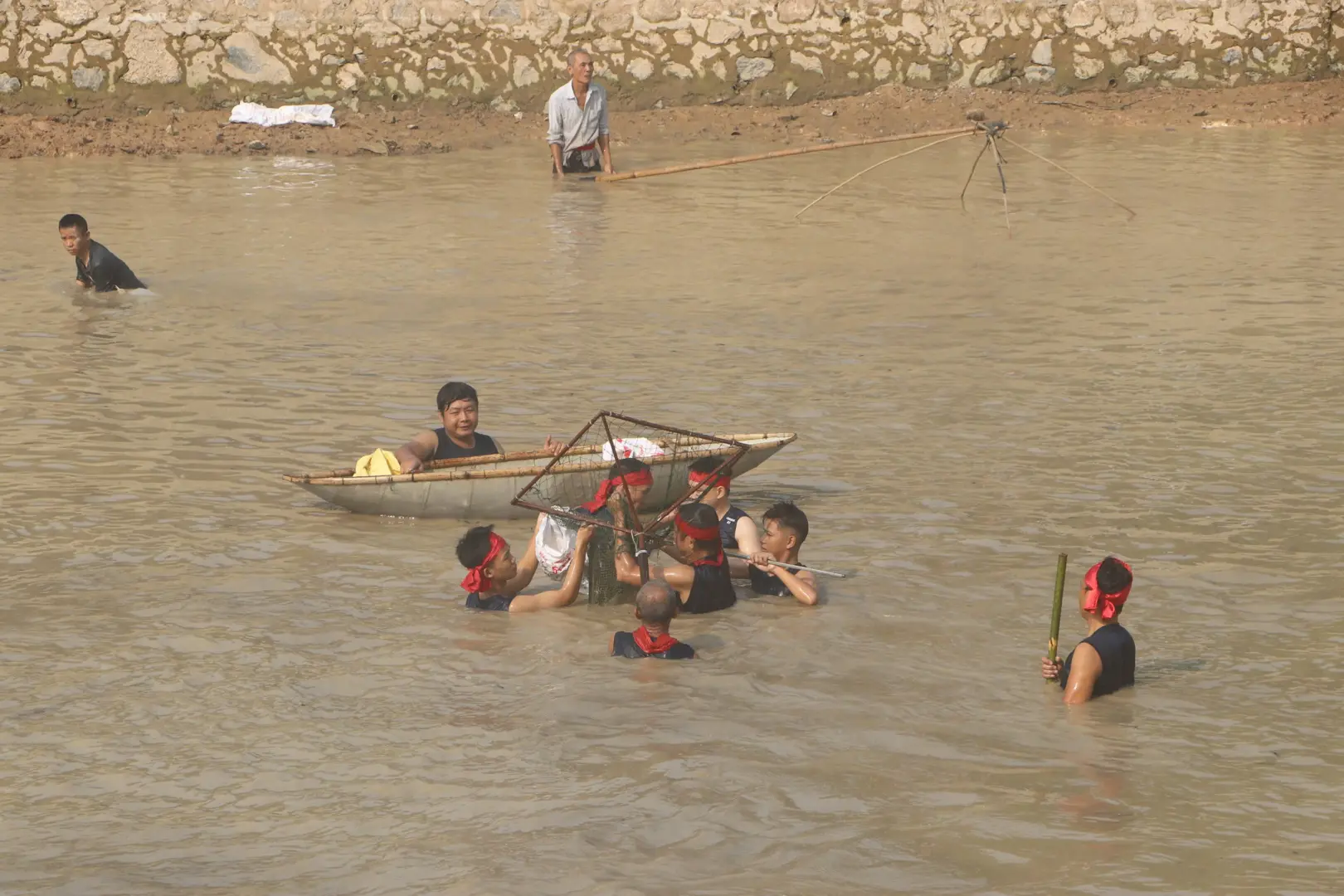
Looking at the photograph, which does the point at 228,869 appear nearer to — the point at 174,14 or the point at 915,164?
the point at 915,164

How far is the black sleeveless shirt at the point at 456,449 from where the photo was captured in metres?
9.36

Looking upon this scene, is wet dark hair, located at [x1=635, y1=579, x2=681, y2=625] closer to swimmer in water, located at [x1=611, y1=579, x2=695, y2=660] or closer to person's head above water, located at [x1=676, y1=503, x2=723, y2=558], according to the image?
swimmer in water, located at [x1=611, y1=579, x2=695, y2=660]

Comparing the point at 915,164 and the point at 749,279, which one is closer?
the point at 749,279

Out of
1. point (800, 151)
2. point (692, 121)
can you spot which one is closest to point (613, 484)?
point (800, 151)

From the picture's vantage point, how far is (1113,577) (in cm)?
693

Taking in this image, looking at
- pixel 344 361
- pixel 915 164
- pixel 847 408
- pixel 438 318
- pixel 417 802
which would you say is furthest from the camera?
pixel 915 164

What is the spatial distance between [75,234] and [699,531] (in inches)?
288

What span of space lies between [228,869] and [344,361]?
6.80 meters

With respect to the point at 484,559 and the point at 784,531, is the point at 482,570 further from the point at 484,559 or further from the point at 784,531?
the point at 784,531

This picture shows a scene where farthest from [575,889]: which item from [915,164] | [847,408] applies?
[915,164]

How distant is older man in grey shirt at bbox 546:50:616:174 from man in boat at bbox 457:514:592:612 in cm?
1008

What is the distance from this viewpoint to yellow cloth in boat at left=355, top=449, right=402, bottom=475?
9000mm

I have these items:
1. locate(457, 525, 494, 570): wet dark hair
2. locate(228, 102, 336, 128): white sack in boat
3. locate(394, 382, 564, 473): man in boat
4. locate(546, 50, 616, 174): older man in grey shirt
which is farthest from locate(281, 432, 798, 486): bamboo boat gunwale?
locate(228, 102, 336, 128): white sack in boat

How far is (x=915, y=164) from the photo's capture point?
19.1 meters
